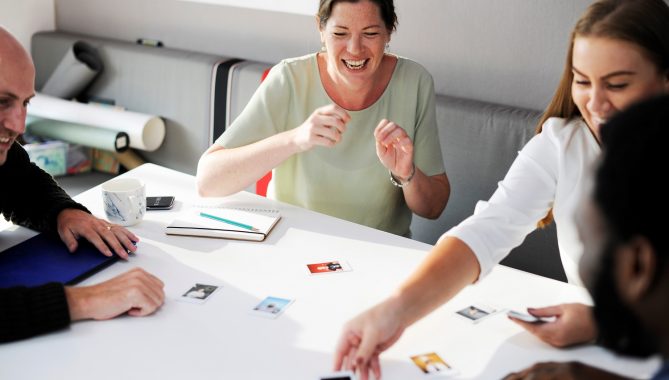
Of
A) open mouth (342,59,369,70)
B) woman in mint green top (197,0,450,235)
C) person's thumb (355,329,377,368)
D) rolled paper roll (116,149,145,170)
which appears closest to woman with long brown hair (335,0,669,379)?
person's thumb (355,329,377,368)

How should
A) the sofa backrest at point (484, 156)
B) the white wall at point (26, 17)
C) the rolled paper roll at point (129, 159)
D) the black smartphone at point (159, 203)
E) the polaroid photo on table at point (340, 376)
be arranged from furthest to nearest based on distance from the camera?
the white wall at point (26, 17) → the rolled paper roll at point (129, 159) → the sofa backrest at point (484, 156) → the black smartphone at point (159, 203) → the polaroid photo on table at point (340, 376)

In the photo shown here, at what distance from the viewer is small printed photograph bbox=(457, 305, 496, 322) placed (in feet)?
4.14

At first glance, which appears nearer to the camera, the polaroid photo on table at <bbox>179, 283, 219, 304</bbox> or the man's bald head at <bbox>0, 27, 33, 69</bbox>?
the polaroid photo on table at <bbox>179, 283, 219, 304</bbox>

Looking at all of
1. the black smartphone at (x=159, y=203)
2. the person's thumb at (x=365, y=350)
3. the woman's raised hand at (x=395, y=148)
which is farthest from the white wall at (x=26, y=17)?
the person's thumb at (x=365, y=350)

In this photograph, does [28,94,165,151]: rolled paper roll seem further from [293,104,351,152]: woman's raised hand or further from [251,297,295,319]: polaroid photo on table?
[251,297,295,319]: polaroid photo on table

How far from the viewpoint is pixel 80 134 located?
9.64 feet

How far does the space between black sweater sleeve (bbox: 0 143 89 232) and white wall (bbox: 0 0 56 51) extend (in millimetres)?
1745

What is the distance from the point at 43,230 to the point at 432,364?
3.03ft

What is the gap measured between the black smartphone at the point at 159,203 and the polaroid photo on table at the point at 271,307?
1.69ft

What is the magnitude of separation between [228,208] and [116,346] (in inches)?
24.4

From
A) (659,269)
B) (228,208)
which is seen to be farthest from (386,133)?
(659,269)

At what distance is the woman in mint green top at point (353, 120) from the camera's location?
6.03 feet

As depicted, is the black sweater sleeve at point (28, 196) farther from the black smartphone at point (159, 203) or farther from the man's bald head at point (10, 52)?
the man's bald head at point (10, 52)

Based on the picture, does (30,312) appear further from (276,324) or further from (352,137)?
(352,137)
